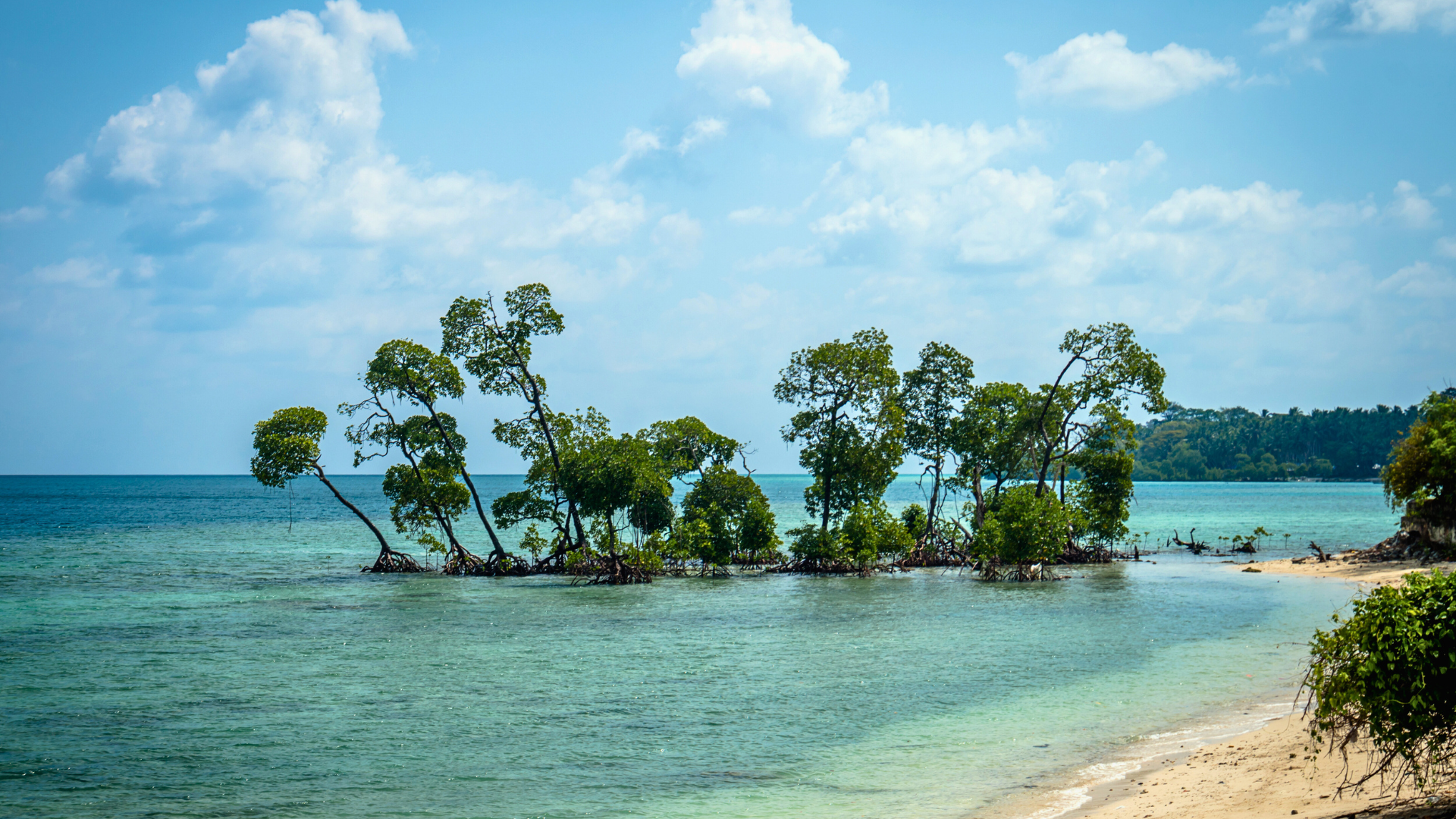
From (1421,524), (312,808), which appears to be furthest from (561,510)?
(1421,524)

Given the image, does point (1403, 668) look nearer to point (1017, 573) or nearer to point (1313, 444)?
point (1017, 573)

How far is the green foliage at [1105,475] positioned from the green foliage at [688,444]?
17300mm

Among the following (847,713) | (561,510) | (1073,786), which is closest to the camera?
(1073,786)

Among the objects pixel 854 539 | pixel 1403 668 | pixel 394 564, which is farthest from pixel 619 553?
pixel 1403 668

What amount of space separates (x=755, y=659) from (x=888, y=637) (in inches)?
184

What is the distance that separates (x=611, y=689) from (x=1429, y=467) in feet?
108

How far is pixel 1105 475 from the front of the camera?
4547 centimetres

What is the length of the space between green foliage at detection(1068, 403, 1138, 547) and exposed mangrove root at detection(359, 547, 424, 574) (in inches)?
1274

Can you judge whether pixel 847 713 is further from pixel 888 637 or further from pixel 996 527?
pixel 996 527

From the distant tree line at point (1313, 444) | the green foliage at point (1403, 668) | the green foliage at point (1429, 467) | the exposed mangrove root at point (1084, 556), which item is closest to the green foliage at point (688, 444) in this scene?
the exposed mangrove root at point (1084, 556)

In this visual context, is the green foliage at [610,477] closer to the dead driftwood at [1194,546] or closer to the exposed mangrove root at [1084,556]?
the exposed mangrove root at [1084,556]

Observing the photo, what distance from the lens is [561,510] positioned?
42.7 m

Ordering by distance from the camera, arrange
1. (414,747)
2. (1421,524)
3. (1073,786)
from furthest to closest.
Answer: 1. (1421,524)
2. (414,747)
3. (1073,786)

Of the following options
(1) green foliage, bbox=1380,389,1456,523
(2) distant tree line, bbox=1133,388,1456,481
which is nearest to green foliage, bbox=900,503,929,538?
(1) green foliage, bbox=1380,389,1456,523
